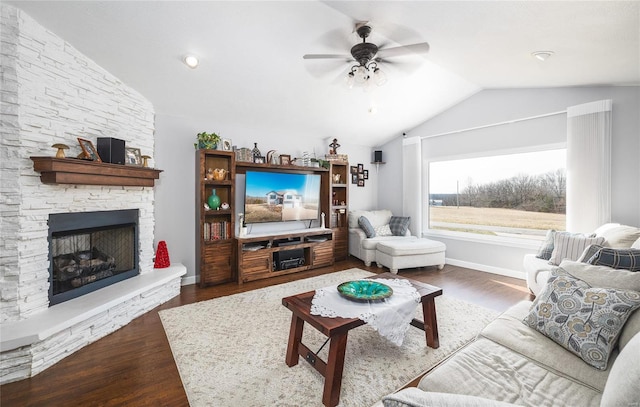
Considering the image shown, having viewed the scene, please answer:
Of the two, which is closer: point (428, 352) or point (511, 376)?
point (511, 376)

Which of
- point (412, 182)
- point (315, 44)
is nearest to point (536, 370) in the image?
point (315, 44)

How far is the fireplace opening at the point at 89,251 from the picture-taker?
2428 millimetres

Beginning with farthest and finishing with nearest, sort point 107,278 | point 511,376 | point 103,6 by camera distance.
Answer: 1. point 107,278
2. point 103,6
3. point 511,376

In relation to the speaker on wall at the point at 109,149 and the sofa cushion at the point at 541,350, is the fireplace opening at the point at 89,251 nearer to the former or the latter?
the speaker on wall at the point at 109,149

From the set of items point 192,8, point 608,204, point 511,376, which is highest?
point 192,8

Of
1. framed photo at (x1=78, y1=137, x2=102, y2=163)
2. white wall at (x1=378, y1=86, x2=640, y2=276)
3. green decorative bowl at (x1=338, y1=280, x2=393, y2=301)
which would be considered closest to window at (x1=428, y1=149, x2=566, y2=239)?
white wall at (x1=378, y1=86, x2=640, y2=276)

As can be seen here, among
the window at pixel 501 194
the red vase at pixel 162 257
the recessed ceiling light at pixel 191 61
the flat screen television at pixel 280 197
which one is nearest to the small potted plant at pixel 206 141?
the flat screen television at pixel 280 197

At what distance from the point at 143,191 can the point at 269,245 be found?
180 cm

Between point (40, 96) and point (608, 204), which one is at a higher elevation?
point (40, 96)

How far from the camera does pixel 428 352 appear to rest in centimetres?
221

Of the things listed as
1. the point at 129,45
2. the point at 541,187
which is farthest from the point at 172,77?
the point at 541,187

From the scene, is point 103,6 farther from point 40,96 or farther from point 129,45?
point 40,96

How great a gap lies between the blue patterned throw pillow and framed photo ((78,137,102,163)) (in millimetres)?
3924

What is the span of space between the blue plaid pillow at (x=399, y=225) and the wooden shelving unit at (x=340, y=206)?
35.6 inches
